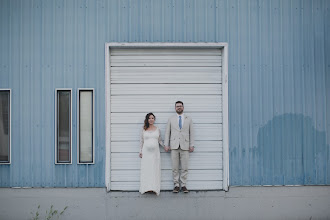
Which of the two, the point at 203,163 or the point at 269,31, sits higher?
the point at 269,31

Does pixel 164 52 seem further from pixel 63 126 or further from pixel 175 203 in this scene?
pixel 175 203

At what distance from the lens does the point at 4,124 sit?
30.0 feet

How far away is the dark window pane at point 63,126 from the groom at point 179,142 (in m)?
2.36

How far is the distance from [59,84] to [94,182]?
2.49 m

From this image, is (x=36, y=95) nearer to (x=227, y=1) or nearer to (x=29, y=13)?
(x=29, y=13)

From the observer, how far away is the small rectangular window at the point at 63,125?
29.8 feet

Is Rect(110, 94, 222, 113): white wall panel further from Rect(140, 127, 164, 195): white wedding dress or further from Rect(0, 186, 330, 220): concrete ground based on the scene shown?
Rect(0, 186, 330, 220): concrete ground

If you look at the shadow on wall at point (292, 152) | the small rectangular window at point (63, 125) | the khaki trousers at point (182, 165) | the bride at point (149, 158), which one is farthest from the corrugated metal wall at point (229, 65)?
the khaki trousers at point (182, 165)

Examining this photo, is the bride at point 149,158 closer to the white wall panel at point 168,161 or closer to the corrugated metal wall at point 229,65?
the white wall panel at point 168,161

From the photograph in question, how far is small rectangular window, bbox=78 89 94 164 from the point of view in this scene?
30.0 ft

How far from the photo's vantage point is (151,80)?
30.9 feet

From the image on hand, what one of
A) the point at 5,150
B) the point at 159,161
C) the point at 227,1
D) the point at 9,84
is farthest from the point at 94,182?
the point at 227,1

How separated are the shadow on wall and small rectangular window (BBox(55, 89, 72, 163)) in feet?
15.0

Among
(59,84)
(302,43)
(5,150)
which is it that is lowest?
(5,150)
